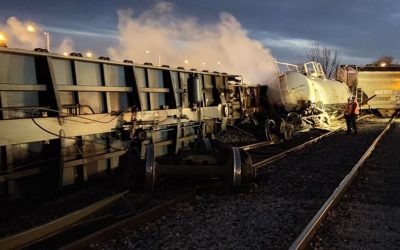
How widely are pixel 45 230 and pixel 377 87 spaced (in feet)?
92.2

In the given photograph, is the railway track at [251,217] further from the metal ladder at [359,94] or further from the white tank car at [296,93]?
the metal ladder at [359,94]

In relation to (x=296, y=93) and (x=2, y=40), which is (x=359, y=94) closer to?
(x=296, y=93)

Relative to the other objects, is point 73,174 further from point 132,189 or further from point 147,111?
point 147,111

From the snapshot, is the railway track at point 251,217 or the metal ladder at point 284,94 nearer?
the railway track at point 251,217

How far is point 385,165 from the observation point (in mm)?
10867

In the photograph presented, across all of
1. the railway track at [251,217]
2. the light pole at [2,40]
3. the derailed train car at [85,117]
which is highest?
the light pole at [2,40]

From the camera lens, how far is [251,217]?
20.9 feet

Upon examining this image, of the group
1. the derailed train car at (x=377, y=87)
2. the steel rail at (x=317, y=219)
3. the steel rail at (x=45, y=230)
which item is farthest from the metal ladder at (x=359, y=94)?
the steel rail at (x=45, y=230)

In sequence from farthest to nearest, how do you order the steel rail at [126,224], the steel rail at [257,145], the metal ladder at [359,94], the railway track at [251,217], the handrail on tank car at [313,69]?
the metal ladder at [359,94]
the handrail on tank car at [313,69]
the steel rail at [257,145]
the railway track at [251,217]
the steel rail at [126,224]

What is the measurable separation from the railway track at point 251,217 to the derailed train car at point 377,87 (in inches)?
843

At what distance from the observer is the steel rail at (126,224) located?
4.90 m

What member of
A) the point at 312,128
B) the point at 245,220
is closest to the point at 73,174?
the point at 245,220

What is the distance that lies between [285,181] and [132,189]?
2.90 m

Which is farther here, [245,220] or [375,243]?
[245,220]
